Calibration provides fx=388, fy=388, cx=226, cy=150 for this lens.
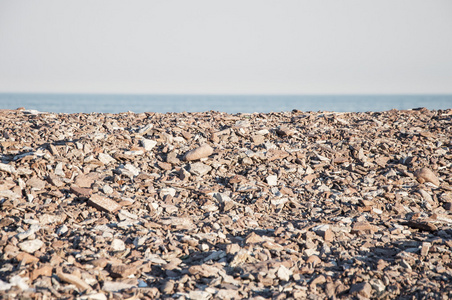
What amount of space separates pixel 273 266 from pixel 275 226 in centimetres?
106

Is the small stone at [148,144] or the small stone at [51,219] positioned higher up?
the small stone at [148,144]

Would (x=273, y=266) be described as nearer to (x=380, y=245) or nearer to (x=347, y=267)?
(x=347, y=267)

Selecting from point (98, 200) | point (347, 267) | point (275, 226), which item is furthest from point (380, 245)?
point (98, 200)

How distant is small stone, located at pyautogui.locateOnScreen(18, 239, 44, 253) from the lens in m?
3.91

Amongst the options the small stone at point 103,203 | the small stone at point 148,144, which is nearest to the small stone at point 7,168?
the small stone at point 103,203

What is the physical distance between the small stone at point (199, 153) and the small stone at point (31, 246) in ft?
9.72

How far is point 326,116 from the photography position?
9.08 metres

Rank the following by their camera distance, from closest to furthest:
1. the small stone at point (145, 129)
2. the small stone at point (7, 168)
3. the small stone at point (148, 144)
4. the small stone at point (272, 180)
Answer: the small stone at point (7, 168) → the small stone at point (272, 180) → the small stone at point (148, 144) → the small stone at point (145, 129)

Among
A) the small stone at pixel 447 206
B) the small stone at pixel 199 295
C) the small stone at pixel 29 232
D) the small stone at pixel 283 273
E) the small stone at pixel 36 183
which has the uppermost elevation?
the small stone at pixel 36 183

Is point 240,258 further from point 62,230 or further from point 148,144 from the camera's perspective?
point 148,144

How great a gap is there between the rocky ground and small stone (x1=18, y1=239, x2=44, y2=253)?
17 millimetres

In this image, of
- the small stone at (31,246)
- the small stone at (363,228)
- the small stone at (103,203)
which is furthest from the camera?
the small stone at (103,203)

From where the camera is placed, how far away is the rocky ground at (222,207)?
145 inches

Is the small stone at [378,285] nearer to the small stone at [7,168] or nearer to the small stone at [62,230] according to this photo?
the small stone at [62,230]
